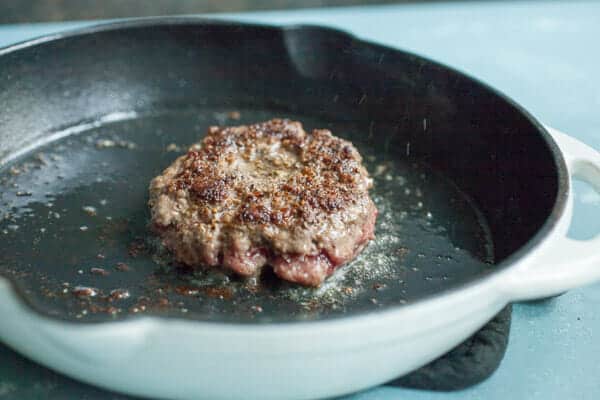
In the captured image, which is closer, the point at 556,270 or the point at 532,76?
the point at 556,270

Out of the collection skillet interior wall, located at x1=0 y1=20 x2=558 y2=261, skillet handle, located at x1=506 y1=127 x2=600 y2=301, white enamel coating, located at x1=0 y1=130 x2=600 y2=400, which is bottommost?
white enamel coating, located at x1=0 y1=130 x2=600 y2=400

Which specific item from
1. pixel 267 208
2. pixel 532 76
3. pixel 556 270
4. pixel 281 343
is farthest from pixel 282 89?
pixel 281 343

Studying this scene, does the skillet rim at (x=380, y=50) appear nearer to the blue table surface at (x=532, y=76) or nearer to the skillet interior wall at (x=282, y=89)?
the skillet interior wall at (x=282, y=89)

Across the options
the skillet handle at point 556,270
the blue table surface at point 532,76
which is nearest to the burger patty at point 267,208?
the blue table surface at point 532,76

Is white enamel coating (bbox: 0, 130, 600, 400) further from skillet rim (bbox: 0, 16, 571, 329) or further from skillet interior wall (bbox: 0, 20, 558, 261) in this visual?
skillet interior wall (bbox: 0, 20, 558, 261)

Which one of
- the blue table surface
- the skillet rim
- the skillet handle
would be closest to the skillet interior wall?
the skillet rim

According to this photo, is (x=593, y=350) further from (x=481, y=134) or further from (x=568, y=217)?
(x=481, y=134)

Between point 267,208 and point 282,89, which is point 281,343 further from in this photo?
point 282,89

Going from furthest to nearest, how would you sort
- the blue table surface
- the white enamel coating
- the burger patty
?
1. the burger patty
2. the blue table surface
3. the white enamel coating
